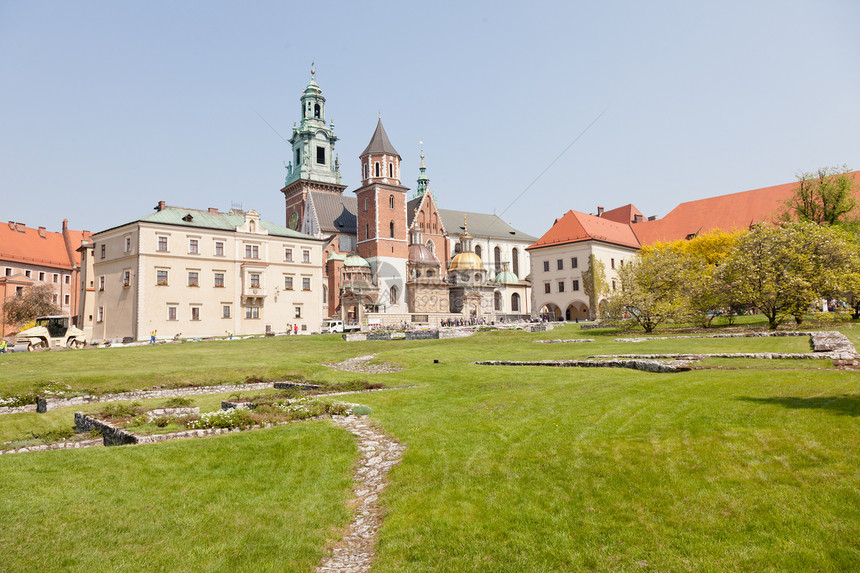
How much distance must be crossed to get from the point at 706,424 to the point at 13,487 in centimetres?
1069

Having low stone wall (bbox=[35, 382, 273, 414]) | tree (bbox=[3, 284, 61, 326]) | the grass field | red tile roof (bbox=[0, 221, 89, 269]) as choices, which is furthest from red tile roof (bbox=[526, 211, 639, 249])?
red tile roof (bbox=[0, 221, 89, 269])

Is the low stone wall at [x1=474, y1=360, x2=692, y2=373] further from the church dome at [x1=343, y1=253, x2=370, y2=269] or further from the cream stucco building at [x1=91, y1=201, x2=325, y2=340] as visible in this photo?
the church dome at [x1=343, y1=253, x2=370, y2=269]

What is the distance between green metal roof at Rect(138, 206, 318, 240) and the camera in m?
52.6

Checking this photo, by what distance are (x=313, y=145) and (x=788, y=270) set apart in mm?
74432

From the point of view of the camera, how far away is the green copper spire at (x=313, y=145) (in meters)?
91.0

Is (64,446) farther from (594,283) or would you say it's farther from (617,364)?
(594,283)

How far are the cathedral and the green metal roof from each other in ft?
40.4

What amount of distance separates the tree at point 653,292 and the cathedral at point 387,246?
1083 inches

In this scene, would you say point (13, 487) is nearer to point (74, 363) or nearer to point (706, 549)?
point (706, 549)

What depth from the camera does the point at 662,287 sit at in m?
40.2

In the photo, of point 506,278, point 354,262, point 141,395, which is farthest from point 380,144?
point 141,395

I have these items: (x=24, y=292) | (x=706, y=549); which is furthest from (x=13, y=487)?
(x=24, y=292)

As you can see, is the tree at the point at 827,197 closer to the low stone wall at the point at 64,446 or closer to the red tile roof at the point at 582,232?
the red tile roof at the point at 582,232

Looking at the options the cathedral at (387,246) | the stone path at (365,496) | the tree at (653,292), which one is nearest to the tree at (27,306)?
the cathedral at (387,246)
